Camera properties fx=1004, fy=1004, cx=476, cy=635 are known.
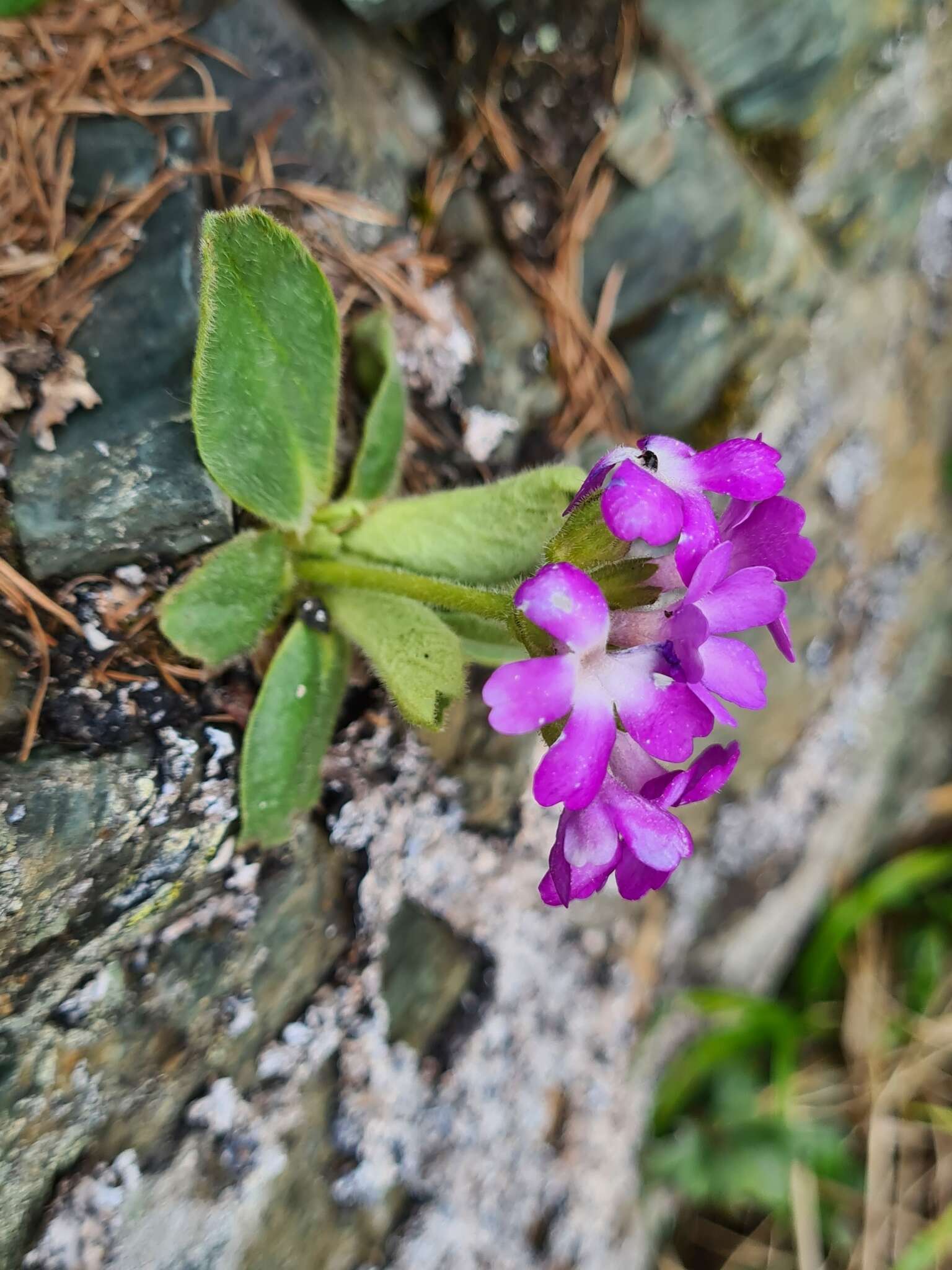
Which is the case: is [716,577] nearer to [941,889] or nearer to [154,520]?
[154,520]

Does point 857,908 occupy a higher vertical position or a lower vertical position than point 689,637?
lower

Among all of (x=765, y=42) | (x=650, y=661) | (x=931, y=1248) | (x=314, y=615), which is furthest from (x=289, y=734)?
(x=931, y=1248)

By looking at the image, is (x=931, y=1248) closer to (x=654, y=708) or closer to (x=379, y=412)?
(x=654, y=708)

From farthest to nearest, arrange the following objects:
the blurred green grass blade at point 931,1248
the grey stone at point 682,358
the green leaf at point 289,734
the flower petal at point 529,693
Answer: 1. the blurred green grass blade at point 931,1248
2. the grey stone at point 682,358
3. the green leaf at point 289,734
4. the flower petal at point 529,693

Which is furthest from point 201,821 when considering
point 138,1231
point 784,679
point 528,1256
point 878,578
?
point 878,578

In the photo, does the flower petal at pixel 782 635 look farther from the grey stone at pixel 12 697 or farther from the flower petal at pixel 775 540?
the grey stone at pixel 12 697

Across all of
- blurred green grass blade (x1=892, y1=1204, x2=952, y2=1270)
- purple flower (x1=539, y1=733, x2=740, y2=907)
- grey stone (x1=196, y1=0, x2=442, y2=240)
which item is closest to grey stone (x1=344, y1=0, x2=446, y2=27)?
grey stone (x1=196, y1=0, x2=442, y2=240)

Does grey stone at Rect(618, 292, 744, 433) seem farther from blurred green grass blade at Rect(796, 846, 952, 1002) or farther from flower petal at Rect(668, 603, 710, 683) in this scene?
blurred green grass blade at Rect(796, 846, 952, 1002)

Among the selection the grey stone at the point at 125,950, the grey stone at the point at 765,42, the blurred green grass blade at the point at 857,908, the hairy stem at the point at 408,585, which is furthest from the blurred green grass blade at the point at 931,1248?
the grey stone at the point at 765,42
